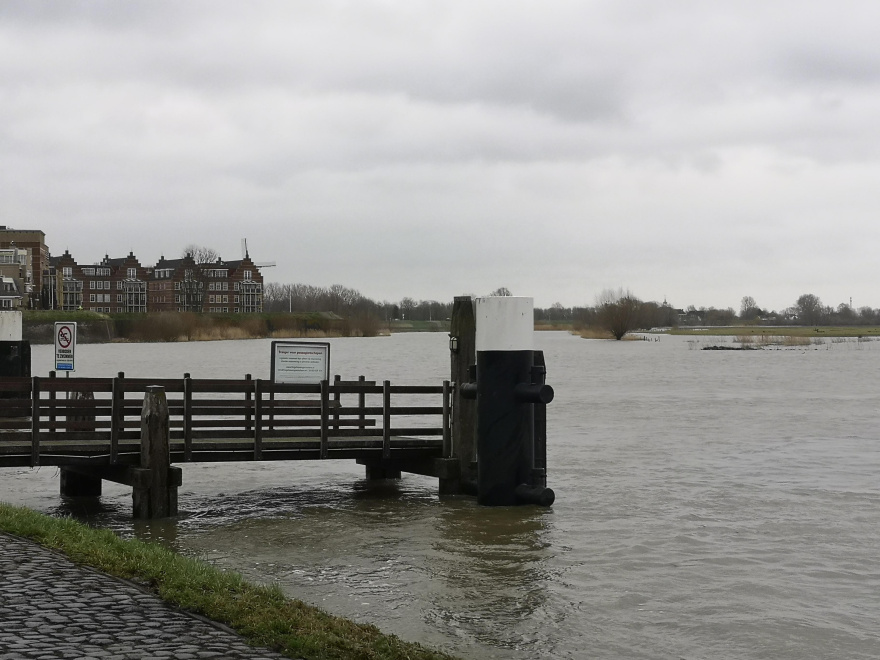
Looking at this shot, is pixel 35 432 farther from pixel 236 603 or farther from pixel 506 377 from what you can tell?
pixel 236 603

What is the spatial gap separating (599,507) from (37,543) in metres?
9.41

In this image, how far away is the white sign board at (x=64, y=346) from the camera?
19.4 metres

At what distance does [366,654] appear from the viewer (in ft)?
22.3

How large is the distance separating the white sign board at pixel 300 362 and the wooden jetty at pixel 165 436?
0.42 meters

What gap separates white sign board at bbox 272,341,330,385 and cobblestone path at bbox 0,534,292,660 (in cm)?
809

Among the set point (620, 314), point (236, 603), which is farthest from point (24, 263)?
point (236, 603)

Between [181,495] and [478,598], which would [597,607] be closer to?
[478,598]

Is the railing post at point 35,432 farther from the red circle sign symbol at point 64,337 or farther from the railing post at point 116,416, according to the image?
the red circle sign symbol at point 64,337

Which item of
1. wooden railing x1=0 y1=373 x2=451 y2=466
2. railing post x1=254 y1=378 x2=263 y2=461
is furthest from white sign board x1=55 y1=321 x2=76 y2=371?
railing post x1=254 y1=378 x2=263 y2=461

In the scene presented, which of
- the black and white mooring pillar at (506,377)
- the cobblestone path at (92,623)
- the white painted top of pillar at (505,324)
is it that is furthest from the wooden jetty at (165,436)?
the cobblestone path at (92,623)

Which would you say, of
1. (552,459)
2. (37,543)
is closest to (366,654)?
(37,543)

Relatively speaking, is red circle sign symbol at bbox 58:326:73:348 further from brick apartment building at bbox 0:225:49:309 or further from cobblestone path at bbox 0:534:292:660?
brick apartment building at bbox 0:225:49:309

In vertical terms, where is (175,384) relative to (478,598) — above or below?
above

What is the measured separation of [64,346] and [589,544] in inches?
434
